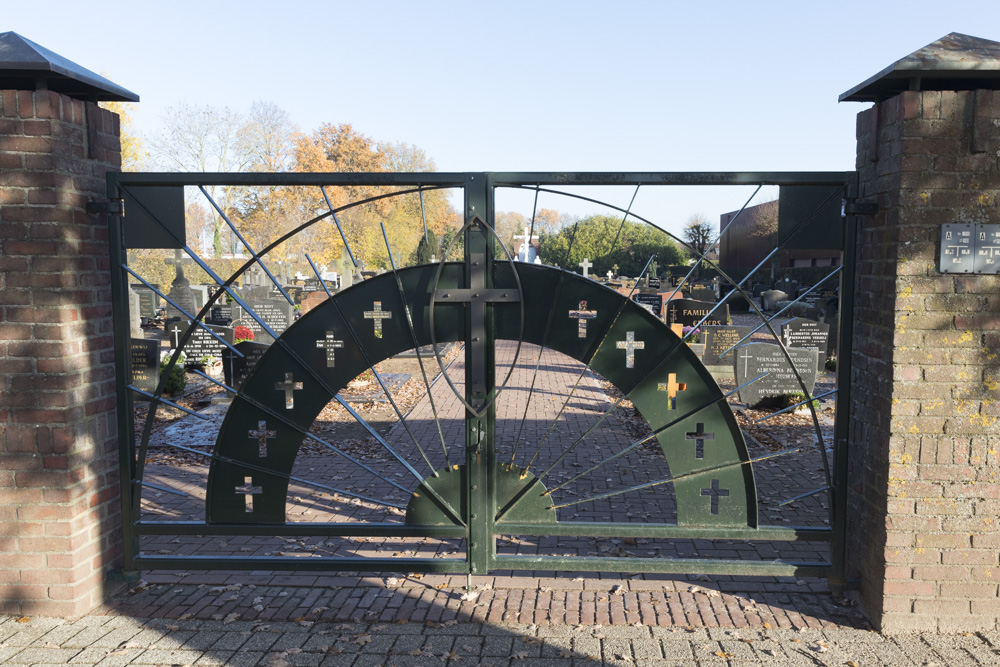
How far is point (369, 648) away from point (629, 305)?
2051mm

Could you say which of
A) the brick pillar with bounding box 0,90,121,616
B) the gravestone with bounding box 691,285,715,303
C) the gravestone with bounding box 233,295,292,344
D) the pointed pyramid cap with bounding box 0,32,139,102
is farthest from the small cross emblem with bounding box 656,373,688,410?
the gravestone with bounding box 691,285,715,303

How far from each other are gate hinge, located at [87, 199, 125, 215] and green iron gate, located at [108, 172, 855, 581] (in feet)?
0.13

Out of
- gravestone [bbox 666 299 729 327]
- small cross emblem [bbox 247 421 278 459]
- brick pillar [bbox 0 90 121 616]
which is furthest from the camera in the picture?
gravestone [bbox 666 299 729 327]

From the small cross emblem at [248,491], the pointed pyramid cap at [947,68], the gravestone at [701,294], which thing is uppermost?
the pointed pyramid cap at [947,68]

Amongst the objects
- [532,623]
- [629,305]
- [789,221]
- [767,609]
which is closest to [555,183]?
[629,305]

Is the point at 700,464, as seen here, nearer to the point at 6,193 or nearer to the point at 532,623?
the point at 532,623

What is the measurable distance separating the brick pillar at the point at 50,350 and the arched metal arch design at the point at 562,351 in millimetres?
693

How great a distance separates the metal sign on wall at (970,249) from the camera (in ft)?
10.1

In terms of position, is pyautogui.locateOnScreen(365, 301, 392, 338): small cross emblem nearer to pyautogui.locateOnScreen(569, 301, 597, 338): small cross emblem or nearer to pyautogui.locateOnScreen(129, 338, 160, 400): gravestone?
pyautogui.locateOnScreen(569, 301, 597, 338): small cross emblem

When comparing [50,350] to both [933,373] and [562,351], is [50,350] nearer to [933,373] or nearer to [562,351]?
[562,351]

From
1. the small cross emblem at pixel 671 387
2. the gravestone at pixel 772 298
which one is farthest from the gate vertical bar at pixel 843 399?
the gravestone at pixel 772 298

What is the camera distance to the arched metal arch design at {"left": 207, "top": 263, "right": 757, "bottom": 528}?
11.5 feet

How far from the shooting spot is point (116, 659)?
3012mm

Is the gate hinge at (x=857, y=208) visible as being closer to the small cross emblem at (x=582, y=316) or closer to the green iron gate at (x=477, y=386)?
the green iron gate at (x=477, y=386)
